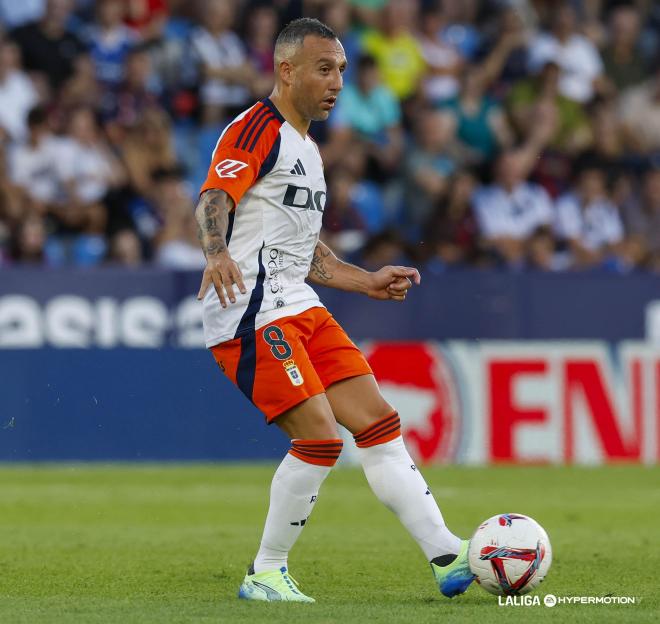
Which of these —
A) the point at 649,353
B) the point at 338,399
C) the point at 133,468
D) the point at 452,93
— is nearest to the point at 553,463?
the point at 649,353

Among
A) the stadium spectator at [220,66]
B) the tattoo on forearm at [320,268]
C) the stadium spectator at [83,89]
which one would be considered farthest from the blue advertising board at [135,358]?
the tattoo on forearm at [320,268]

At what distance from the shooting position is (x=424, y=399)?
42.2 ft

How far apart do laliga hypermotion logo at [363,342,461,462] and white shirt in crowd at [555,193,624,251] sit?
2865 mm

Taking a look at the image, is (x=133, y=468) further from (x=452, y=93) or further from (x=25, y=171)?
(x=452, y=93)

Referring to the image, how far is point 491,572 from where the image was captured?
19.9ft

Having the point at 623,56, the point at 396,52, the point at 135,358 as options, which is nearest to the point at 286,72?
the point at 135,358

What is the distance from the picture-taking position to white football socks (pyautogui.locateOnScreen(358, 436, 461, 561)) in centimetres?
625

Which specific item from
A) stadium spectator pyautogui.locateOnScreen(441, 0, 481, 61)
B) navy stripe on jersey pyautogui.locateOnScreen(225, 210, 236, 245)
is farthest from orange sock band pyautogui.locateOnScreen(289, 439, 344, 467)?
stadium spectator pyautogui.locateOnScreen(441, 0, 481, 61)

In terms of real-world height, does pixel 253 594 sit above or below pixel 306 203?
below

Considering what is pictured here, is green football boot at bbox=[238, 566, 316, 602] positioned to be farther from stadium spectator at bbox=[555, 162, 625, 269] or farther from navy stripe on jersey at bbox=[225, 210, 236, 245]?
stadium spectator at bbox=[555, 162, 625, 269]

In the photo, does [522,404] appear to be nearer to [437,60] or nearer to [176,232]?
[176,232]

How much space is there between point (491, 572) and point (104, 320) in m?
7.15

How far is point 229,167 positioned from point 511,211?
29.9ft

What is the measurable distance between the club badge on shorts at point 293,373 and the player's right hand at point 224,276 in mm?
445
